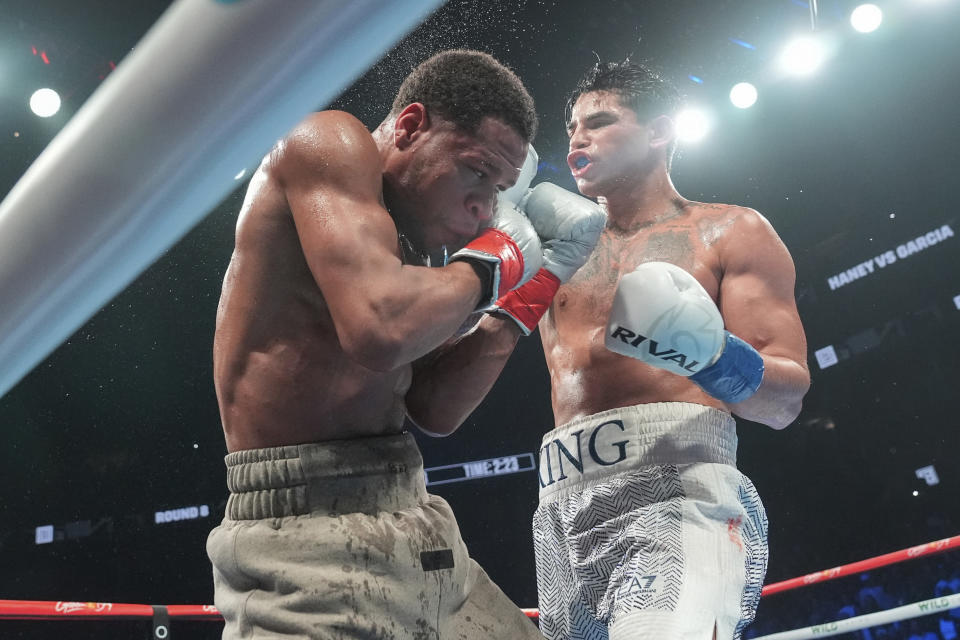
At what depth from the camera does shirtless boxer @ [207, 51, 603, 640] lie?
1.15 meters

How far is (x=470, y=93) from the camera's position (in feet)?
4.67

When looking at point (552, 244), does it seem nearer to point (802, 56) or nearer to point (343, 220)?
point (343, 220)

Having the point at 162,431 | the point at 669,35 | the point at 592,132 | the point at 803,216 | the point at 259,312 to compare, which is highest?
the point at 669,35

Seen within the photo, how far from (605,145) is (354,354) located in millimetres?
1400

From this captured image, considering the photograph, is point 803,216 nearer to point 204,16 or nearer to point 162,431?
point 162,431

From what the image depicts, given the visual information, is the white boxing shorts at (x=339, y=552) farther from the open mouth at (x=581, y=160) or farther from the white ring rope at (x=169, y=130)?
the open mouth at (x=581, y=160)

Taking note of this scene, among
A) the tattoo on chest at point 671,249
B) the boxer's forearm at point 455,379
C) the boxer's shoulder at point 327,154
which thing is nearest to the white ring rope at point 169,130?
the boxer's shoulder at point 327,154

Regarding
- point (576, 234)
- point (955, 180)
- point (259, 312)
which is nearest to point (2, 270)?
point (259, 312)

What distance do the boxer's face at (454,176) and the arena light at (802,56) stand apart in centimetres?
420

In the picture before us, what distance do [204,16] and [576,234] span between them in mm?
1405

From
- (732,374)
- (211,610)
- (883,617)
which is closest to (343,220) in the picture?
(732,374)

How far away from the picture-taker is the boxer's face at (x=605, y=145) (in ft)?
7.57

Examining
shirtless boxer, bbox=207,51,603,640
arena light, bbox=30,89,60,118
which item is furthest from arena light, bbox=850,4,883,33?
arena light, bbox=30,89,60,118

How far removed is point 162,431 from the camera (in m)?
6.12
